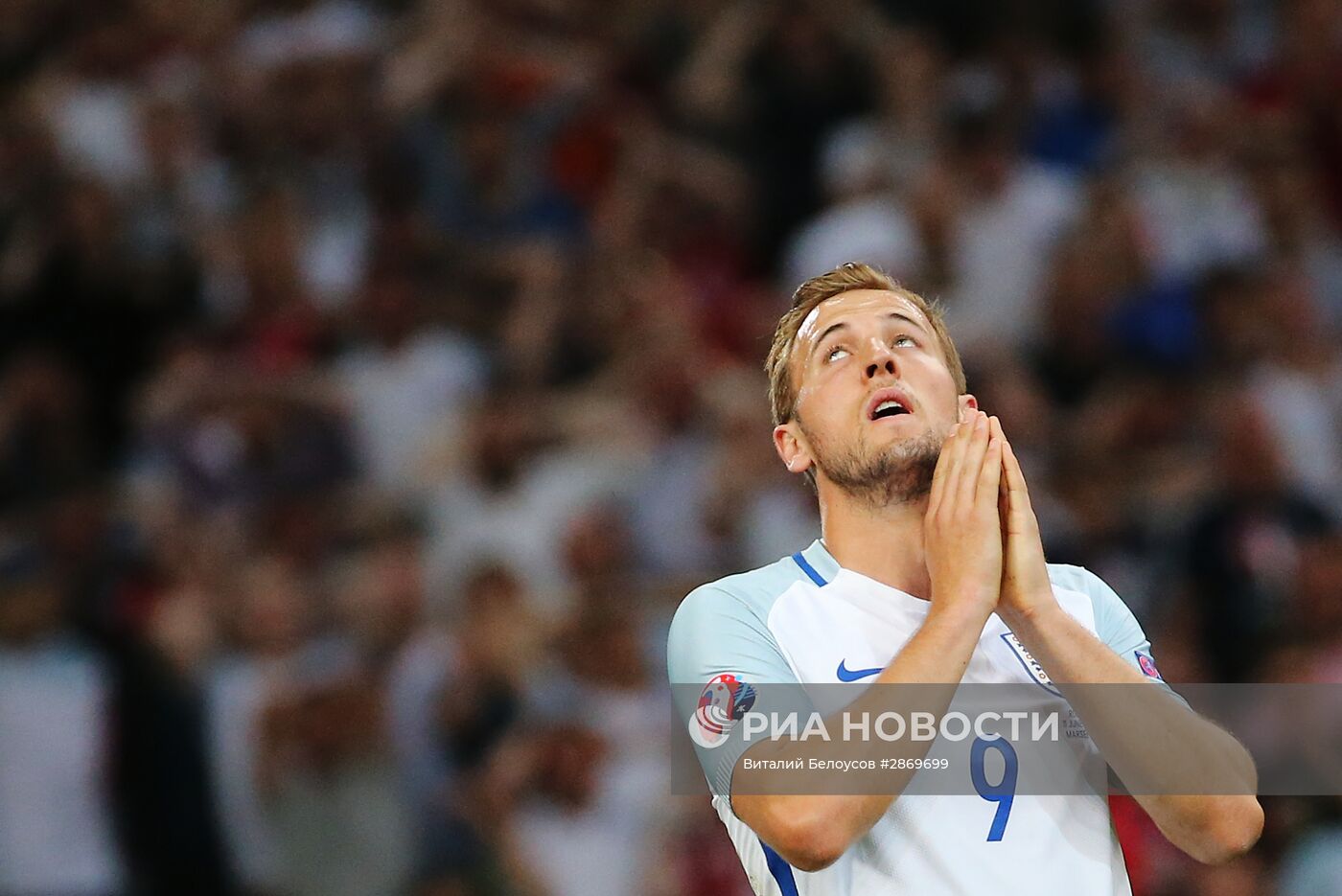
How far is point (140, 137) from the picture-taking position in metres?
8.69

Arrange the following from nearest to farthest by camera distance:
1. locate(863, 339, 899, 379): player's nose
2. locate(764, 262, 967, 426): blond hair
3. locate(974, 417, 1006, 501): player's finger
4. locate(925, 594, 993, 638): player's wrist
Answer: locate(925, 594, 993, 638): player's wrist < locate(974, 417, 1006, 501): player's finger < locate(863, 339, 899, 379): player's nose < locate(764, 262, 967, 426): blond hair

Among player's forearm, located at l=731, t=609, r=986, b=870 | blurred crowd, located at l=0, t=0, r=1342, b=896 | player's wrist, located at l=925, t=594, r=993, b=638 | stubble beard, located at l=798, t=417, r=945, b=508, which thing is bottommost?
player's forearm, located at l=731, t=609, r=986, b=870

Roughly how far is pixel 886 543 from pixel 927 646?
0.48 metres

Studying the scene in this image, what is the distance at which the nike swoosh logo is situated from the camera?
3.09m

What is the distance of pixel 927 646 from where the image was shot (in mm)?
2842

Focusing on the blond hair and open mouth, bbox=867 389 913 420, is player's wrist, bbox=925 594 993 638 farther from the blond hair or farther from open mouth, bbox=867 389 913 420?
the blond hair

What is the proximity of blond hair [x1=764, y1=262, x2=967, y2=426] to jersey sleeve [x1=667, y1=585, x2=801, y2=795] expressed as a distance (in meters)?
0.54

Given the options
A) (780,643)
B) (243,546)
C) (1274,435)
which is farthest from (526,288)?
(780,643)

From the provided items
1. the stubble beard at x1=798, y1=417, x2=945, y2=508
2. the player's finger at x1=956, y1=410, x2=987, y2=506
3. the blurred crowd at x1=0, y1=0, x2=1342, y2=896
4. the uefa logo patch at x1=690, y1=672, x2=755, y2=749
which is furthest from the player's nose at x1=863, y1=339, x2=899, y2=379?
the blurred crowd at x1=0, y1=0, x2=1342, y2=896

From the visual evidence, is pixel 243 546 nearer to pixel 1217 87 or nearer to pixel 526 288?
pixel 526 288

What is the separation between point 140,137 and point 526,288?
2269 millimetres

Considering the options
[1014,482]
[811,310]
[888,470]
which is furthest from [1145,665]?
[811,310]

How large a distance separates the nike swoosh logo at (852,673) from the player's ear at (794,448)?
19.7 inches

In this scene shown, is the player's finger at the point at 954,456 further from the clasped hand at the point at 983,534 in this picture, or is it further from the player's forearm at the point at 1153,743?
the player's forearm at the point at 1153,743
